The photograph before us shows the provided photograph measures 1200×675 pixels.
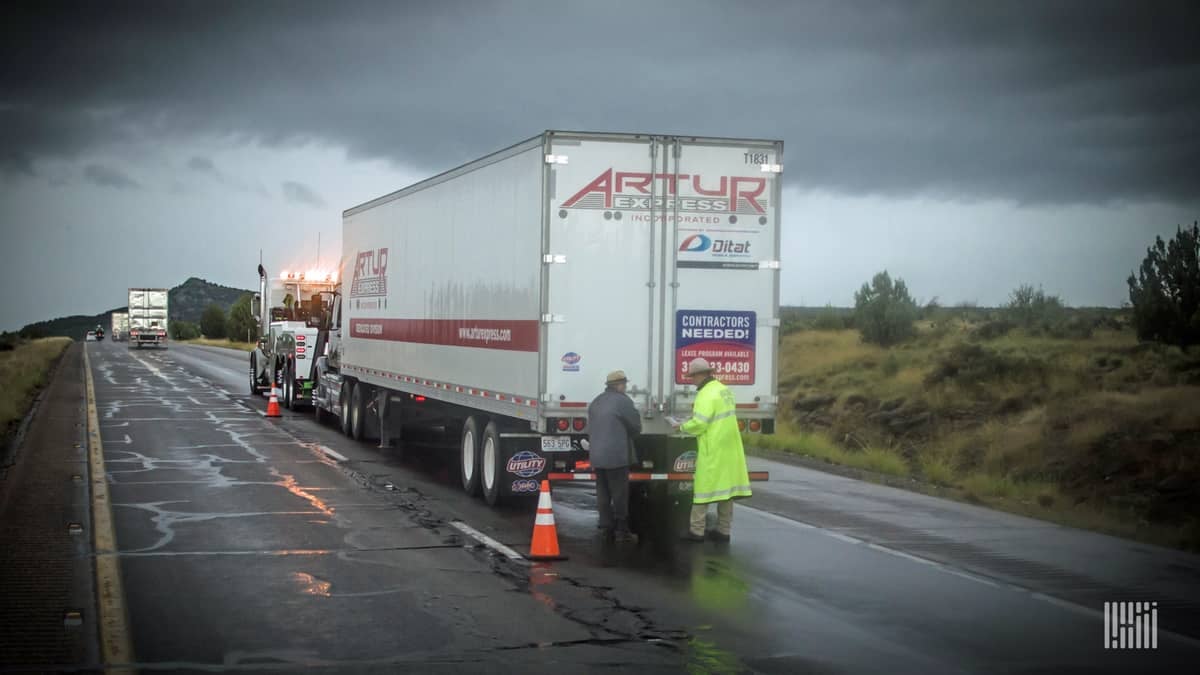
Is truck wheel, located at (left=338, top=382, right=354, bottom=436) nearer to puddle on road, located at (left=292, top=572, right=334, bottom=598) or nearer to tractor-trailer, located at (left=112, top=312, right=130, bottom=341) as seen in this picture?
puddle on road, located at (left=292, top=572, right=334, bottom=598)

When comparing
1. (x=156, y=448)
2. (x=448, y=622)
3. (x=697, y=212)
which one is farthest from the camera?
(x=156, y=448)

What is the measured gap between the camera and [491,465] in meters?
14.7

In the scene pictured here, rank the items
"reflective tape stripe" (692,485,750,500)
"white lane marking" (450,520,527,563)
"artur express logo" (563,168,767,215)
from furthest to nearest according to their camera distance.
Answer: "artur express logo" (563,168,767,215) → "reflective tape stripe" (692,485,750,500) → "white lane marking" (450,520,527,563)

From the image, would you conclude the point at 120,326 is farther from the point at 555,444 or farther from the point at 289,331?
the point at 555,444

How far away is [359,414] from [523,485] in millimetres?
9337

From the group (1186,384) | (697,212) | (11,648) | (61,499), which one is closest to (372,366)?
(61,499)

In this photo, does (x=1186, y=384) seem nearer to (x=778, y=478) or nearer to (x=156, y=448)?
(x=778, y=478)

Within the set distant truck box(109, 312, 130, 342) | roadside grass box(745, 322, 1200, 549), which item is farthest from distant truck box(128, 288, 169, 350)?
roadside grass box(745, 322, 1200, 549)

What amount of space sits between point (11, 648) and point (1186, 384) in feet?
78.9

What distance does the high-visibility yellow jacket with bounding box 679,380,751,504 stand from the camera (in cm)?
1195

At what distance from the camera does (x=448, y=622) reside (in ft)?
28.4

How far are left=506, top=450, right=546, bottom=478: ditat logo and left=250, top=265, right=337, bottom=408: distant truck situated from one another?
13948 mm

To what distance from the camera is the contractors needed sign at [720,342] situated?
13289mm

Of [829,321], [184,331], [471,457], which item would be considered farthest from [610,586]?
[184,331]
